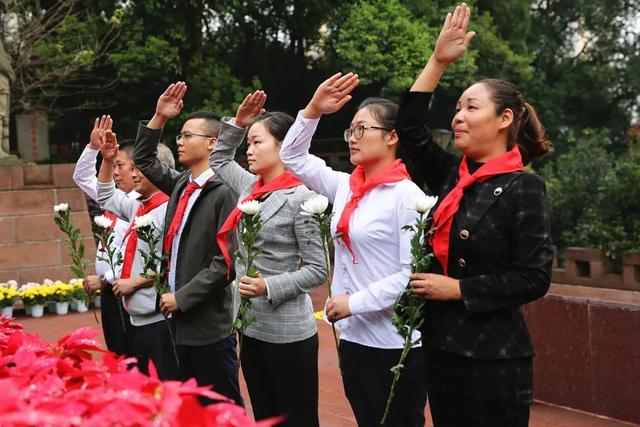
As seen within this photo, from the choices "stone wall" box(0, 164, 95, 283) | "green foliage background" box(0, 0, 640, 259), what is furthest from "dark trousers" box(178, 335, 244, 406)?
"green foliage background" box(0, 0, 640, 259)

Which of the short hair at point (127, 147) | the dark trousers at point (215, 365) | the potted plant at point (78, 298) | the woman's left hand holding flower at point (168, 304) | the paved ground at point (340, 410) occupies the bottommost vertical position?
the potted plant at point (78, 298)

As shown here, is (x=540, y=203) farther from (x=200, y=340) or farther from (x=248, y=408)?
(x=248, y=408)

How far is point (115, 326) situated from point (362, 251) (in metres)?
2.17

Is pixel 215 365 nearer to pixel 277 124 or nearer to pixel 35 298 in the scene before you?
pixel 277 124

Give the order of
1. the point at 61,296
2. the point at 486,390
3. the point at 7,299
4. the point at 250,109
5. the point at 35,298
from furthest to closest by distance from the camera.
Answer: the point at 61,296
the point at 35,298
the point at 7,299
the point at 250,109
the point at 486,390

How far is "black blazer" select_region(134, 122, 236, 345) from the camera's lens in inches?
148

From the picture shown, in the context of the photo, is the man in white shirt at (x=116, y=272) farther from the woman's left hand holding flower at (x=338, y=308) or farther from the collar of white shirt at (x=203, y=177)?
the woman's left hand holding flower at (x=338, y=308)

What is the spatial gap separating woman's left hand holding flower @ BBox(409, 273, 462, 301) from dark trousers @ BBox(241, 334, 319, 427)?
1.05m

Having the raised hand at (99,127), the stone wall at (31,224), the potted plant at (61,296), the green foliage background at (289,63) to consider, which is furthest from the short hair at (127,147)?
the green foliage background at (289,63)

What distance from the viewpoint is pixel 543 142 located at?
9.43 ft

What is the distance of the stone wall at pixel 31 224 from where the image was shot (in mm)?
9938

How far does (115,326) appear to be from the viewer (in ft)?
16.2

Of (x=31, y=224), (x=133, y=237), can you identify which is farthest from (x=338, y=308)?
(x=31, y=224)

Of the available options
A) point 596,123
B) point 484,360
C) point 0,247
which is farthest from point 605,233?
point 596,123
